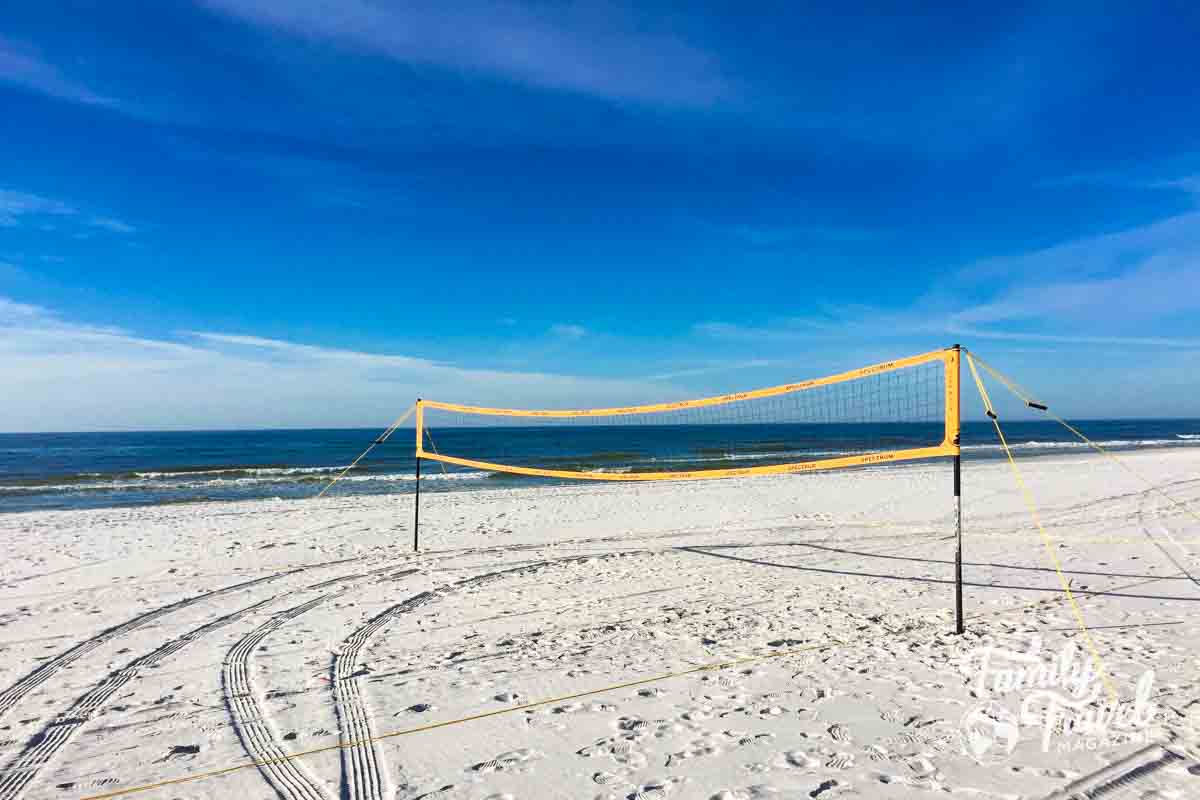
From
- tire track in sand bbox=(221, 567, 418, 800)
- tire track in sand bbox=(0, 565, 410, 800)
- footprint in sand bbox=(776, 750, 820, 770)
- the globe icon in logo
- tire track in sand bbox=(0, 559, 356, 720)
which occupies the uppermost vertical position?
the globe icon in logo

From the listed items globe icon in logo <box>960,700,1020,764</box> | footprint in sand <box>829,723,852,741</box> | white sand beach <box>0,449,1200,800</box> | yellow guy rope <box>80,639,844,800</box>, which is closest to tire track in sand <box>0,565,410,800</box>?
white sand beach <box>0,449,1200,800</box>

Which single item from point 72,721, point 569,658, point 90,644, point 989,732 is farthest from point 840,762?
point 90,644

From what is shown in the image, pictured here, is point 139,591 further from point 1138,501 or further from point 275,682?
point 1138,501

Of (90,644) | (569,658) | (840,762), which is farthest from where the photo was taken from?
(90,644)

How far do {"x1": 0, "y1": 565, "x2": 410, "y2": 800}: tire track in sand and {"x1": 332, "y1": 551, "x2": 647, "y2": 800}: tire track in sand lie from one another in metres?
1.43

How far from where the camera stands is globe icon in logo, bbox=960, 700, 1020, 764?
3.26 metres

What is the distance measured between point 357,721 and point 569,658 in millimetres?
1631

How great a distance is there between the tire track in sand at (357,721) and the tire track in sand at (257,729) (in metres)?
0.17

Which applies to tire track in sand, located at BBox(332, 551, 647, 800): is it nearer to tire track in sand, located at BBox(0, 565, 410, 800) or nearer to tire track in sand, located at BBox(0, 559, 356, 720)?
tire track in sand, located at BBox(0, 565, 410, 800)

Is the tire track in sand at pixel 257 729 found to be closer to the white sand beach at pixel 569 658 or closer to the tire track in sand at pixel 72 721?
the white sand beach at pixel 569 658

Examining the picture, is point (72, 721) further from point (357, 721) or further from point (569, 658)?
point (569, 658)

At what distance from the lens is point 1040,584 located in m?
6.81

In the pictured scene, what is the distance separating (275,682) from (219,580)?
406cm

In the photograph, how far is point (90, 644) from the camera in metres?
5.38
